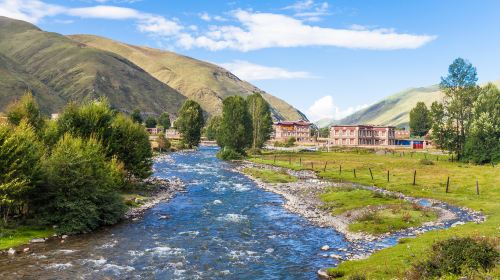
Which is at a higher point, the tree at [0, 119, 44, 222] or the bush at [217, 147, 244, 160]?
the tree at [0, 119, 44, 222]

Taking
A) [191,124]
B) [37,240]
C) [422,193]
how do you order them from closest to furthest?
1. [37,240]
2. [422,193]
3. [191,124]

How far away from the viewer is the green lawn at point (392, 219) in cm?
4175

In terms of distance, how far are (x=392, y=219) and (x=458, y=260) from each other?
76.3 feet

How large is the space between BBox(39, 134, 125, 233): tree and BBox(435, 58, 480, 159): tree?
101m

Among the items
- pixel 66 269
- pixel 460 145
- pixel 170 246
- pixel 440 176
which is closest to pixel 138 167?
pixel 170 246

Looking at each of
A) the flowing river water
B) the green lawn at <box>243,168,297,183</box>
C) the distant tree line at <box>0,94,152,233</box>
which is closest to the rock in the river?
the flowing river water

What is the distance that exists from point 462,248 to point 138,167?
50.8 meters

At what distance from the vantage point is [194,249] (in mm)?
35125

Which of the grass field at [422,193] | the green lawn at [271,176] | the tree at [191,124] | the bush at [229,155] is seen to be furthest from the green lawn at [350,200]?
the tree at [191,124]

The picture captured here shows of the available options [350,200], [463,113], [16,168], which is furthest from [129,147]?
[463,113]

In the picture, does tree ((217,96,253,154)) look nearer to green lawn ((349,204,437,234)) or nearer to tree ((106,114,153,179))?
tree ((106,114,153,179))

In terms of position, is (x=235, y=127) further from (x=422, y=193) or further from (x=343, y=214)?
(x=343, y=214)

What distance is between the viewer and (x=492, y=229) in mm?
36188

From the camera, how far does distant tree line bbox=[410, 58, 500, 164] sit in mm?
105938
